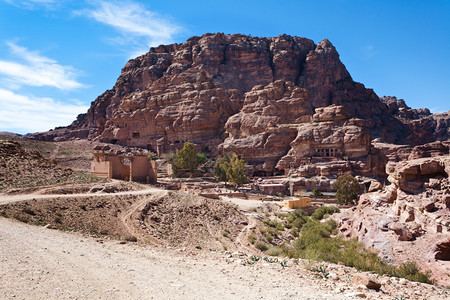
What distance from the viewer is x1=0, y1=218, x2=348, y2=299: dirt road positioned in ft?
24.3

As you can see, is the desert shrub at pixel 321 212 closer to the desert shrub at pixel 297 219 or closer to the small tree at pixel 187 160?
the desert shrub at pixel 297 219

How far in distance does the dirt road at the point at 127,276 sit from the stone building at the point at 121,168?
2488 centimetres

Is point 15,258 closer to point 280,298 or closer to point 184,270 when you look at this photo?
point 184,270

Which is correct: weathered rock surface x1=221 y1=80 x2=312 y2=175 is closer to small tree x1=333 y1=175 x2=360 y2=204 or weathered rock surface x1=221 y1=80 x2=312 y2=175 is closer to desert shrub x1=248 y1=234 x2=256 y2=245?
small tree x1=333 y1=175 x2=360 y2=204

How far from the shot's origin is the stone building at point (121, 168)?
36350 millimetres

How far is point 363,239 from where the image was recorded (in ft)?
49.9

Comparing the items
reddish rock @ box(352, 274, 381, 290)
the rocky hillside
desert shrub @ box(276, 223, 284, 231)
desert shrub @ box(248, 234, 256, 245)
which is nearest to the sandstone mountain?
desert shrub @ box(276, 223, 284, 231)

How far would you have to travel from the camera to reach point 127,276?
8.70 m

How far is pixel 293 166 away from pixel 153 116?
1574 inches

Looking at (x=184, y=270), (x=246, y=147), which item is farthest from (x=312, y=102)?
(x=184, y=270)

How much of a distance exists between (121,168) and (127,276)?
99.6ft

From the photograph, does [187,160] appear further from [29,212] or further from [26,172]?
[29,212]

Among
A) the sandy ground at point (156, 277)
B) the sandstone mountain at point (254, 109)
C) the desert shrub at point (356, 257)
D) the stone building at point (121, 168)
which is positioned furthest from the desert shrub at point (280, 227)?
the sandstone mountain at point (254, 109)

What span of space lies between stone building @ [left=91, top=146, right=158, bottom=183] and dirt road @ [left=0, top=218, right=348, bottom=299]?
24.9 metres
